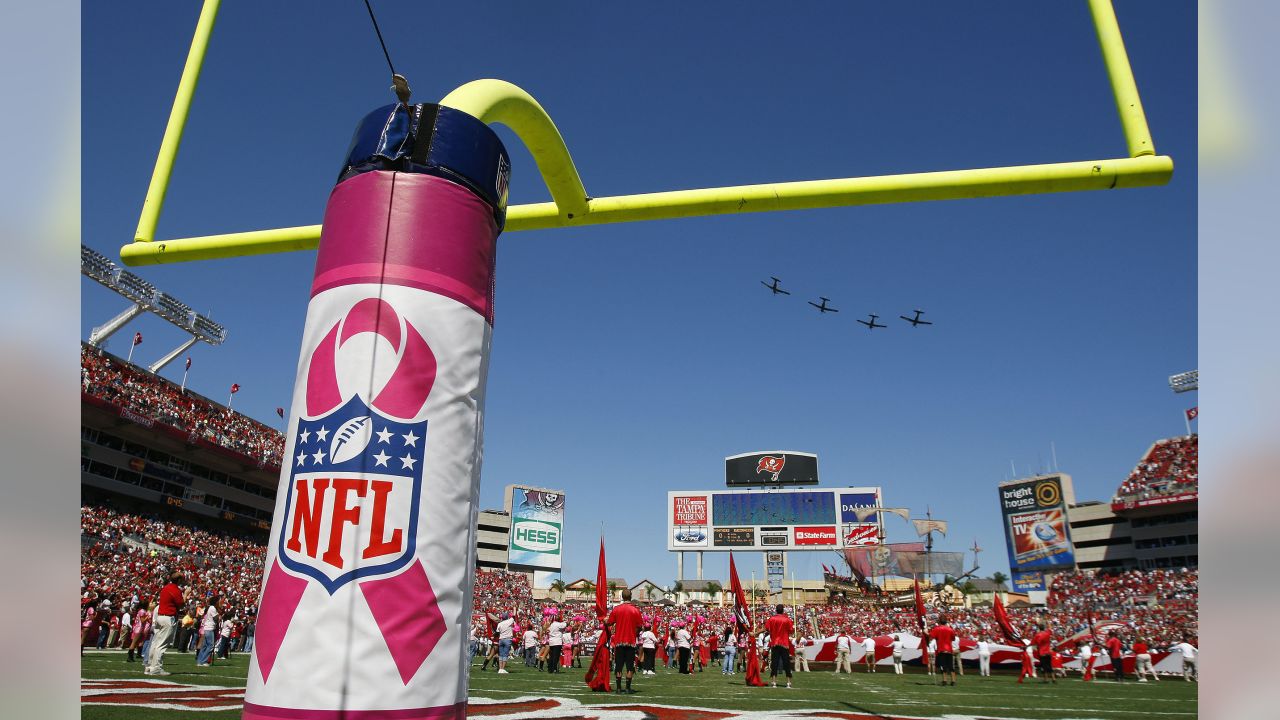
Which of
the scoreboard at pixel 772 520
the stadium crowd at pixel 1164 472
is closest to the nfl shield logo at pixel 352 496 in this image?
the scoreboard at pixel 772 520

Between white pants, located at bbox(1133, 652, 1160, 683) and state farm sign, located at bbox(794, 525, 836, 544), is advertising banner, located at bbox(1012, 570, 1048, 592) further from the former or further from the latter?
white pants, located at bbox(1133, 652, 1160, 683)

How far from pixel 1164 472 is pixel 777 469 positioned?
33.7m

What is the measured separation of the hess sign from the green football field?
3738 cm

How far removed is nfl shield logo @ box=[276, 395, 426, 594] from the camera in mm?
2305

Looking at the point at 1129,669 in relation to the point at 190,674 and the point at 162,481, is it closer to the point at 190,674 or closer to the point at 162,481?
the point at 190,674

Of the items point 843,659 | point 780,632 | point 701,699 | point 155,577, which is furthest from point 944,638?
point 155,577

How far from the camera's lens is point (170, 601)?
10578 mm

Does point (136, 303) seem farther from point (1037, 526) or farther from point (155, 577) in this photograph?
point (1037, 526)

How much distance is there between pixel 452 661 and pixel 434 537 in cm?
41

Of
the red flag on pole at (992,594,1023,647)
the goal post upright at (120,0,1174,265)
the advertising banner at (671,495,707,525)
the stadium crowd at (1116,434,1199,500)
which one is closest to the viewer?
the goal post upright at (120,0,1174,265)

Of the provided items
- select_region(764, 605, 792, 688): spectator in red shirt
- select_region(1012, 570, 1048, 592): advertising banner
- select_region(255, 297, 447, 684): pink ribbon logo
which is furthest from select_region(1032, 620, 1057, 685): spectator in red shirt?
select_region(1012, 570, 1048, 592): advertising banner

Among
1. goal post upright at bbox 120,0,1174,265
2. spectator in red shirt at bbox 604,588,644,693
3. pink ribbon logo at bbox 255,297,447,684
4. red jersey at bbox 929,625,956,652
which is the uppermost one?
goal post upright at bbox 120,0,1174,265

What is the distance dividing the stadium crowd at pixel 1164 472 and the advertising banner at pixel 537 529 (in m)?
44.9

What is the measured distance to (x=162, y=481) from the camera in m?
38.7
